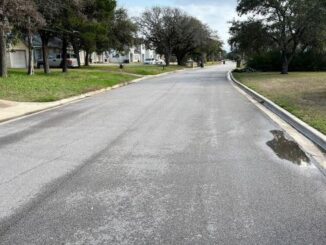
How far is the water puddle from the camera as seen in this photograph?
8.02 m

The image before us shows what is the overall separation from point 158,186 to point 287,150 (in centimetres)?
345

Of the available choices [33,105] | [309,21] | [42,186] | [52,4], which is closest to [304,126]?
[42,186]

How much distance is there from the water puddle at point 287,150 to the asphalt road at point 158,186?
2 cm

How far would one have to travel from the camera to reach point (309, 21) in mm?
38219

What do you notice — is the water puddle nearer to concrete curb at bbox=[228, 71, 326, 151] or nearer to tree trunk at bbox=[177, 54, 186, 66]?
concrete curb at bbox=[228, 71, 326, 151]

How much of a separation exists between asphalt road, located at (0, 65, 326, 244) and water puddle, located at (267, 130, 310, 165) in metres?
0.02

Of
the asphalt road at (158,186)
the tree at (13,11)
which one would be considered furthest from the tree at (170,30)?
the asphalt road at (158,186)

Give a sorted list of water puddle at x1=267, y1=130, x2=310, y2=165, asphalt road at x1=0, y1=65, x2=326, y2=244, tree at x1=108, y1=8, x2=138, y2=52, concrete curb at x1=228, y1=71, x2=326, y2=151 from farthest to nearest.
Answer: tree at x1=108, y1=8, x2=138, y2=52
concrete curb at x1=228, y1=71, x2=326, y2=151
water puddle at x1=267, y1=130, x2=310, y2=165
asphalt road at x1=0, y1=65, x2=326, y2=244

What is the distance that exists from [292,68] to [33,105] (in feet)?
133

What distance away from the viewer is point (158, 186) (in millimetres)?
6332

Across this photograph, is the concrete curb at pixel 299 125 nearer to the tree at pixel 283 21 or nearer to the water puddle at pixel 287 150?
the water puddle at pixel 287 150

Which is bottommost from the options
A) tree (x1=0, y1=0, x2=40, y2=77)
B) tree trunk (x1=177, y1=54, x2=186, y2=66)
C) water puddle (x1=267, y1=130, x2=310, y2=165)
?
tree trunk (x1=177, y1=54, x2=186, y2=66)

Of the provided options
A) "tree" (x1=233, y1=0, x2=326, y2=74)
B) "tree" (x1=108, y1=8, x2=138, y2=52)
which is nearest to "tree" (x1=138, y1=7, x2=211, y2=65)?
"tree" (x1=108, y1=8, x2=138, y2=52)

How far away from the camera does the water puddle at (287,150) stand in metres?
8.02
